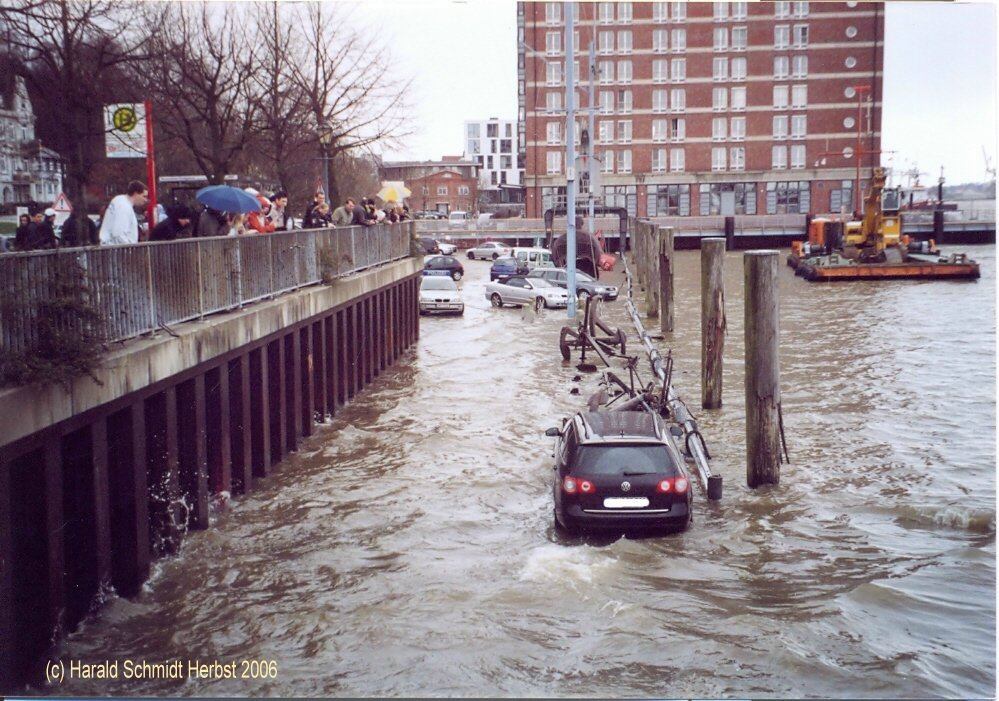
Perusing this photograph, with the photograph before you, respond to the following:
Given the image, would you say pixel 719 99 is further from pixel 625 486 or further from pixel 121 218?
pixel 121 218

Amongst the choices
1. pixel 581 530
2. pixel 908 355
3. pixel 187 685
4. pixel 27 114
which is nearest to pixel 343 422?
pixel 27 114

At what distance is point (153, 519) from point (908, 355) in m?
22.0

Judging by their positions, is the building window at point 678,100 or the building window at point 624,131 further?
the building window at point 624,131

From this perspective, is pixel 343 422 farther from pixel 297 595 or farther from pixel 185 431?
pixel 297 595

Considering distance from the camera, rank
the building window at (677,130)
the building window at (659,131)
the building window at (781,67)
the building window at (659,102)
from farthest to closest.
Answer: the building window at (659,131), the building window at (677,130), the building window at (659,102), the building window at (781,67)

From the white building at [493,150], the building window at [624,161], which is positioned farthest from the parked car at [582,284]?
the white building at [493,150]

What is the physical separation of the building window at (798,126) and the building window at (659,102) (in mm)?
8733

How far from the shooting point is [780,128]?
262 feet

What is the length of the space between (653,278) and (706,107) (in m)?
41.4

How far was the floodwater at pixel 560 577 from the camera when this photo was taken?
32.3 ft

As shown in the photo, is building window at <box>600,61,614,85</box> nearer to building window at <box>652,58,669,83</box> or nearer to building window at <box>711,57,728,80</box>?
building window at <box>652,58,669,83</box>

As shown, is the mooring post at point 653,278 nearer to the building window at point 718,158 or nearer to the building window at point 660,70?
the building window at point 660,70

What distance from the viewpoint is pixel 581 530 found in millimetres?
12992

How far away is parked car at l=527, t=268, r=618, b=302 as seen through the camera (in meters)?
44.7
